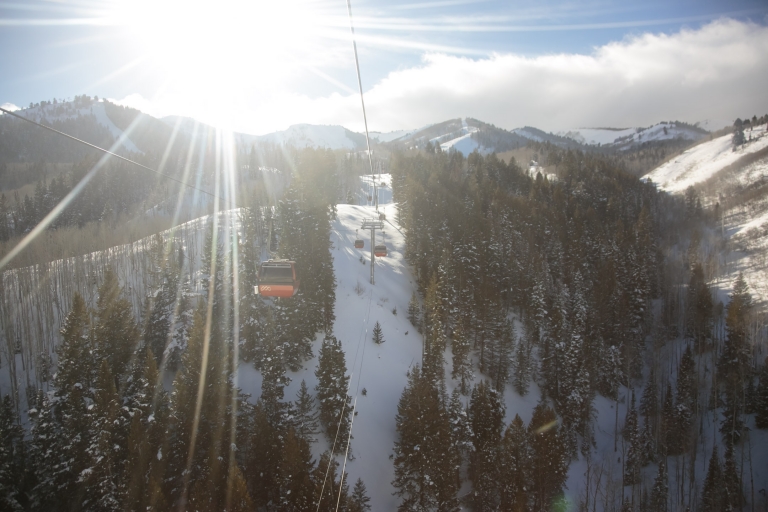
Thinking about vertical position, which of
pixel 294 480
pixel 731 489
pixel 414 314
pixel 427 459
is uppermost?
pixel 414 314

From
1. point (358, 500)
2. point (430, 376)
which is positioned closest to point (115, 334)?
point (358, 500)

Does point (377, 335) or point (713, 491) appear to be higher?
point (377, 335)

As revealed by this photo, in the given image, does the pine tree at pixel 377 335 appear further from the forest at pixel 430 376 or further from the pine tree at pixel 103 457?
the pine tree at pixel 103 457

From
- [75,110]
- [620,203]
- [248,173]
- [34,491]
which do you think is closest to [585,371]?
[34,491]

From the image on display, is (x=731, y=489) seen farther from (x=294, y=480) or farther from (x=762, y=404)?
(x=294, y=480)

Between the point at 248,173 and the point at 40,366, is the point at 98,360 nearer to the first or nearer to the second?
the point at 40,366

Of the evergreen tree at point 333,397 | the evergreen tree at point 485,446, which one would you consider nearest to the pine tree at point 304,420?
the evergreen tree at point 333,397
